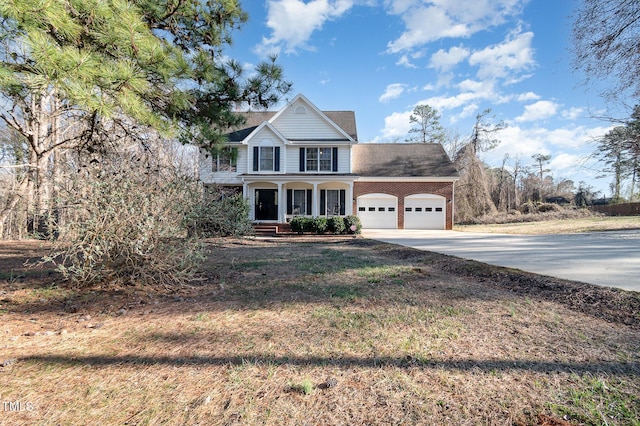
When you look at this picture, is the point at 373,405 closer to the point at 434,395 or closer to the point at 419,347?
the point at 434,395

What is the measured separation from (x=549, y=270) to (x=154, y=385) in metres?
6.49

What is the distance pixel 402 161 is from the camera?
2134cm

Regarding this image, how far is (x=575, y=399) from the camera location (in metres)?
1.99

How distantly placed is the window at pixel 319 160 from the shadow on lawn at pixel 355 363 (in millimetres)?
17098

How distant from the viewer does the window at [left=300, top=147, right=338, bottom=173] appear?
19219 millimetres

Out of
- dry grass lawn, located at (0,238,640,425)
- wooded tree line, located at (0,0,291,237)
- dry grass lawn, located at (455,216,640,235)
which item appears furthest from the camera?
dry grass lawn, located at (455,216,640,235)

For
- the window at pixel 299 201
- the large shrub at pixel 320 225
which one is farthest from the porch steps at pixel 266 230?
the large shrub at pixel 320 225

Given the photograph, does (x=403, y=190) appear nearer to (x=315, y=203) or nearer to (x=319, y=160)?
(x=319, y=160)

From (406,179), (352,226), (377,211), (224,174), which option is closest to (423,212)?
(406,179)

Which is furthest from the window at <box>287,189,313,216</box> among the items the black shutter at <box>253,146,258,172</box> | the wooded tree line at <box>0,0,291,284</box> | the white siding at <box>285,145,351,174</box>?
the wooded tree line at <box>0,0,291,284</box>

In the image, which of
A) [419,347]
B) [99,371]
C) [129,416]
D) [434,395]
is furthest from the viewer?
[419,347]

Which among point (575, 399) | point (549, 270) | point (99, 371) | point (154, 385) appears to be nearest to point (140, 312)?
point (99, 371)

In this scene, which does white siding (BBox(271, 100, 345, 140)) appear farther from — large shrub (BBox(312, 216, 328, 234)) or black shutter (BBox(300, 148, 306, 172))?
large shrub (BBox(312, 216, 328, 234))

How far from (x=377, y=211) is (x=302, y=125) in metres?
7.18
